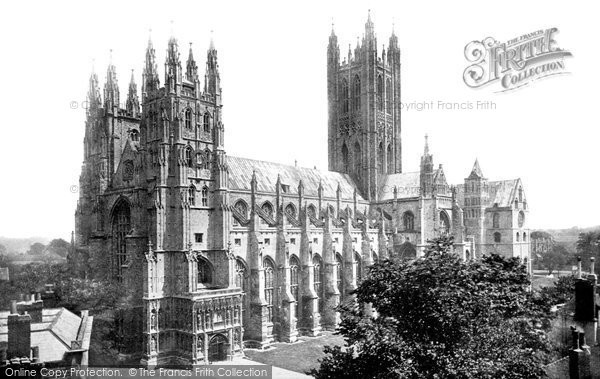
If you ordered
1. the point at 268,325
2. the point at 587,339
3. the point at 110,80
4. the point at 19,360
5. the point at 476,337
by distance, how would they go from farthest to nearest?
1. the point at 110,80
2. the point at 268,325
3. the point at 587,339
4. the point at 476,337
5. the point at 19,360

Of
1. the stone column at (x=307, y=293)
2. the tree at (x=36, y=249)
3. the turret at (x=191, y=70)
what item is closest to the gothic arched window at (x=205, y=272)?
the stone column at (x=307, y=293)

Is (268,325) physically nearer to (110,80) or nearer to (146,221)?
(146,221)

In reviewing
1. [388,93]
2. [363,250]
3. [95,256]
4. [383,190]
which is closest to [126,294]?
[95,256]

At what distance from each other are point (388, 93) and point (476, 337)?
66760 millimetres

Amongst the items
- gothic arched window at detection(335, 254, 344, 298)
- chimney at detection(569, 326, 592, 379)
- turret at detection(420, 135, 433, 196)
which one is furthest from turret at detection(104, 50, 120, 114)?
chimney at detection(569, 326, 592, 379)

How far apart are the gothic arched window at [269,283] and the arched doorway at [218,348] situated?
7.69 m

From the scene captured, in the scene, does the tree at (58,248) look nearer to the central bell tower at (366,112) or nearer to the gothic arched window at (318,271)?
the central bell tower at (366,112)

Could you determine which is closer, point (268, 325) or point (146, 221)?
point (146, 221)

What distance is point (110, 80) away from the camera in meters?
62.0

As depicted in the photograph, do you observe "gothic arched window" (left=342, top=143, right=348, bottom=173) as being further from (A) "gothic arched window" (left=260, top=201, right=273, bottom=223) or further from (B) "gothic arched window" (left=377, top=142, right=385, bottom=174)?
(A) "gothic arched window" (left=260, top=201, right=273, bottom=223)

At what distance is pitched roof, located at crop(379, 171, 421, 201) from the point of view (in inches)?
2960

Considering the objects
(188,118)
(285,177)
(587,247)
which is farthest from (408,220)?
(188,118)

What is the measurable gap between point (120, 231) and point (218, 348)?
16493 mm

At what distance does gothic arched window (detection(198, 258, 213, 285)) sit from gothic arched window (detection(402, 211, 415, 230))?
3551cm
